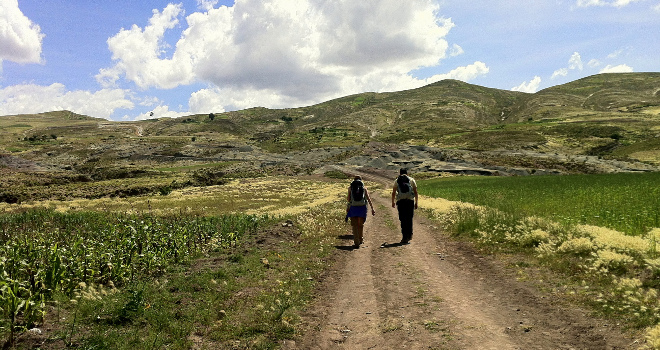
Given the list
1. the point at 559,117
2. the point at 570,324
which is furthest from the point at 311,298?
the point at 559,117

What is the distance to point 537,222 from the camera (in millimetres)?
Result: 13867

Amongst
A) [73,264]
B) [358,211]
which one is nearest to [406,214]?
[358,211]

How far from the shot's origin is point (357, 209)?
1493 cm

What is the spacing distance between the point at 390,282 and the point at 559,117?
690ft

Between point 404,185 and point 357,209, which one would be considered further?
point 357,209

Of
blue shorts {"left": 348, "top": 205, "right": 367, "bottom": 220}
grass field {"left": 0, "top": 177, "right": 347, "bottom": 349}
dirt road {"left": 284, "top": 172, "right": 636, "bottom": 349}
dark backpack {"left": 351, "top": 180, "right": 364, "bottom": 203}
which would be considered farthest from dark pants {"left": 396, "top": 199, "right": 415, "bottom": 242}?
grass field {"left": 0, "top": 177, "right": 347, "bottom": 349}

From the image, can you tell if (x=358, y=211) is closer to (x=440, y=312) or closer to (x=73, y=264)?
(x=440, y=312)

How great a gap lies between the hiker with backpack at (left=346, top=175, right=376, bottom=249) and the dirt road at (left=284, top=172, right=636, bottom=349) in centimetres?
274

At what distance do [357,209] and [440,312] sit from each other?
313 inches

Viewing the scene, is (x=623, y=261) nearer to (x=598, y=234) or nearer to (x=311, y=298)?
(x=598, y=234)

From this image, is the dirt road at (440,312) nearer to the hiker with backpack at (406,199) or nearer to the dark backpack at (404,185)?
the hiker with backpack at (406,199)

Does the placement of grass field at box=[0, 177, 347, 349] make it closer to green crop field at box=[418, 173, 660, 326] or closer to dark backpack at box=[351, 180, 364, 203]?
dark backpack at box=[351, 180, 364, 203]

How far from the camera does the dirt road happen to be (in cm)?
588

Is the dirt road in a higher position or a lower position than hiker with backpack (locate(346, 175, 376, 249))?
lower
